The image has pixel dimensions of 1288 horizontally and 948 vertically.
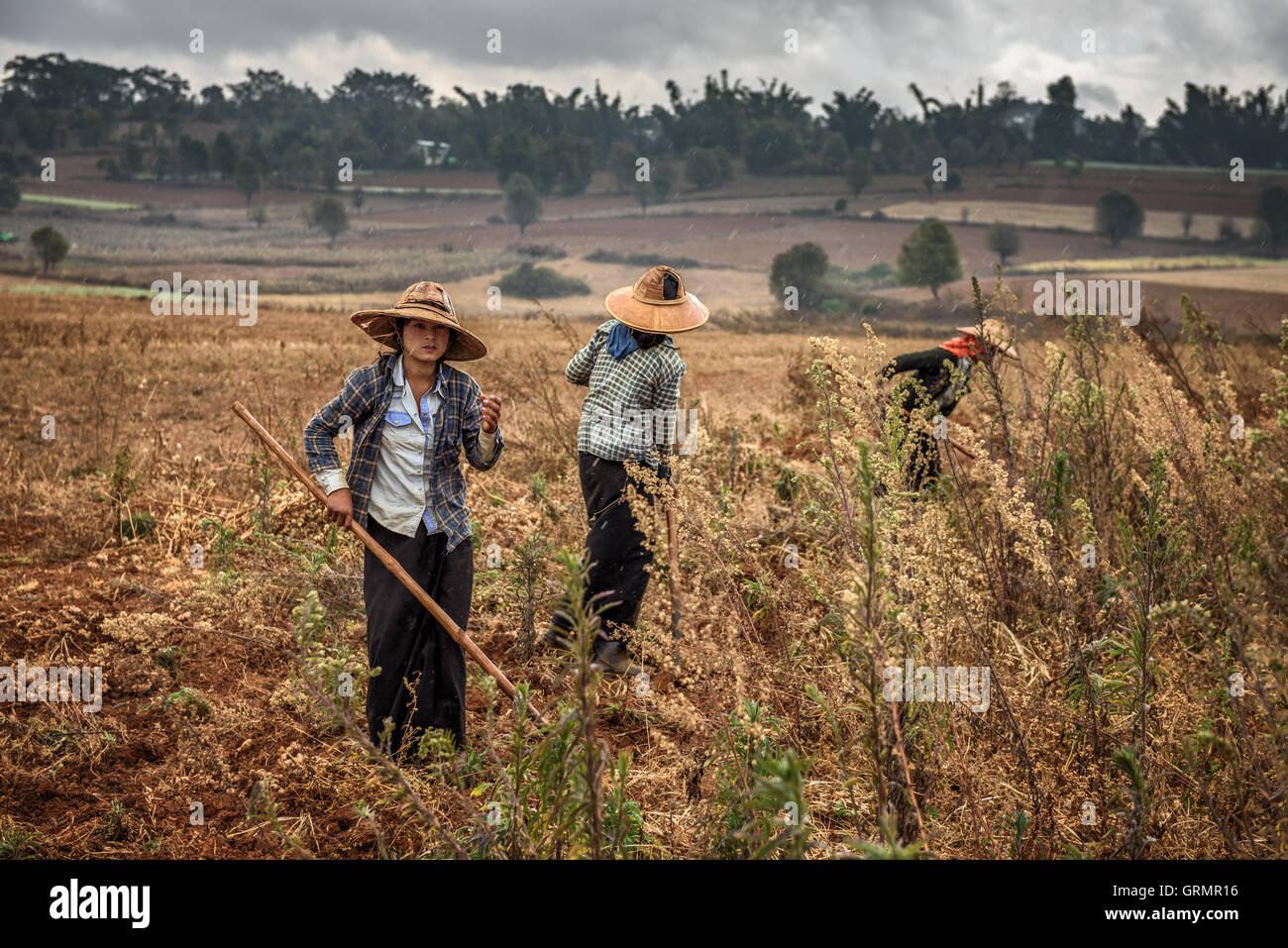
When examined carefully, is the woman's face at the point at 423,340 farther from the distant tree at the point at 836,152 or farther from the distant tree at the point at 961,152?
the distant tree at the point at 961,152

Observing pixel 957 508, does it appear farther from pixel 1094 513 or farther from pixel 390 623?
pixel 390 623

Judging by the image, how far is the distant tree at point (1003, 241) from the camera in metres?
78.4

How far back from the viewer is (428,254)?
295 feet

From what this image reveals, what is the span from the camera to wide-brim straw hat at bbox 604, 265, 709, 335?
14.5 ft

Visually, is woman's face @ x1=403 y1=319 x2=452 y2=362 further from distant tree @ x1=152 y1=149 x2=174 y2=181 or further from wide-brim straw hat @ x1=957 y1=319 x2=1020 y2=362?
distant tree @ x1=152 y1=149 x2=174 y2=181

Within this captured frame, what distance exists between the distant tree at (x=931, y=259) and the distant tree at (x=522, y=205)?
Result: 4095 cm

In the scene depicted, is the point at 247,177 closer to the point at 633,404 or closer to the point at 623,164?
the point at 623,164

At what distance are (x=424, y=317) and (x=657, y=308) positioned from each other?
1359 millimetres

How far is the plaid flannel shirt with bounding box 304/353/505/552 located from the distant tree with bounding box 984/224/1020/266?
81.2 m

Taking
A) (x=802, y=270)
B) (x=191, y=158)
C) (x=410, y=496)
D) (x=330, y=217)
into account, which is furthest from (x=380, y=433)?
(x=191, y=158)

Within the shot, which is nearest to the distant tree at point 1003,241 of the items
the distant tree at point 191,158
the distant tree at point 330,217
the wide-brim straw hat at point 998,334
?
the distant tree at point 330,217

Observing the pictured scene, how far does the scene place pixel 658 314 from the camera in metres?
4.45

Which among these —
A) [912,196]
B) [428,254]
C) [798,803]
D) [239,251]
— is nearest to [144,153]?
[239,251]

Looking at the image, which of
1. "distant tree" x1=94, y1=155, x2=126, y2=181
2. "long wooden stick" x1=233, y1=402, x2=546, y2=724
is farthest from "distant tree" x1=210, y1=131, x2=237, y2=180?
"long wooden stick" x1=233, y1=402, x2=546, y2=724
